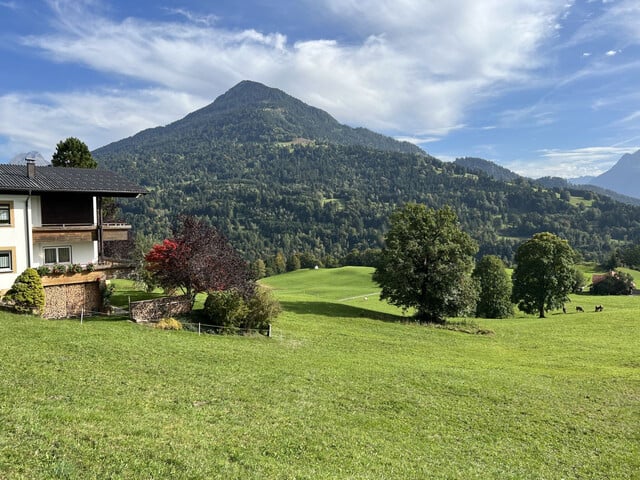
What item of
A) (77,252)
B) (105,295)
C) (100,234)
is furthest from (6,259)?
(105,295)

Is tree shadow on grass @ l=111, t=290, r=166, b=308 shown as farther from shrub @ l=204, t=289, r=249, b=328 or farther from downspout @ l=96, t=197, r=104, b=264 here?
shrub @ l=204, t=289, r=249, b=328

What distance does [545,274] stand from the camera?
59.8 metres

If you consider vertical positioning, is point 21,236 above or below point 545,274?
above

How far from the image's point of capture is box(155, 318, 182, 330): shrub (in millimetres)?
30766

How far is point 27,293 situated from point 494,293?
58.8m

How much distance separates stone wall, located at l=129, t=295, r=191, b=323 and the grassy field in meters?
1.72

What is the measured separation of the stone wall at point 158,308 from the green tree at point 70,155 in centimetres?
2281

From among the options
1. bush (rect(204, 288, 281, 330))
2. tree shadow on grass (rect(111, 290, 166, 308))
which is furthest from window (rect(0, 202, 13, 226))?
bush (rect(204, 288, 281, 330))

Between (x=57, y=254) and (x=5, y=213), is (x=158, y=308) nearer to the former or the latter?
(x=57, y=254)

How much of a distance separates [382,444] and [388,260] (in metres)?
34.5

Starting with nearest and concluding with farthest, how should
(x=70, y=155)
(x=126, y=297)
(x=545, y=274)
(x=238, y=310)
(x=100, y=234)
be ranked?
1. (x=238, y=310)
2. (x=100, y=234)
3. (x=126, y=297)
4. (x=70, y=155)
5. (x=545, y=274)

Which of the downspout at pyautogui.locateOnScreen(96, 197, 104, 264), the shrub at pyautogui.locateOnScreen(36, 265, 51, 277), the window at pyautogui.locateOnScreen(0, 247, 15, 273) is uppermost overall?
the downspout at pyautogui.locateOnScreen(96, 197, 104, 264)

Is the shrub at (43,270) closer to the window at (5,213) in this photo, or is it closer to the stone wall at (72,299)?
the stone wall at (72,299)

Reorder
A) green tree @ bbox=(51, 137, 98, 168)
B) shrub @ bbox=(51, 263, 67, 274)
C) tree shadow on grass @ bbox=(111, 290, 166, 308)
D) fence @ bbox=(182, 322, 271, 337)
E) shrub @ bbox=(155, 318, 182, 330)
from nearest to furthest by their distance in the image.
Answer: shrub @ bbox=(51, 263, 67, 274), shrub @ bbox=(155, 318, 182, 330), fence @ bbox=(182, 322, 271, 337), tree shadow on grass @ bbox=(111, 290, 166, 308), green tree @ bbox=(51, 137, 98, 168)
